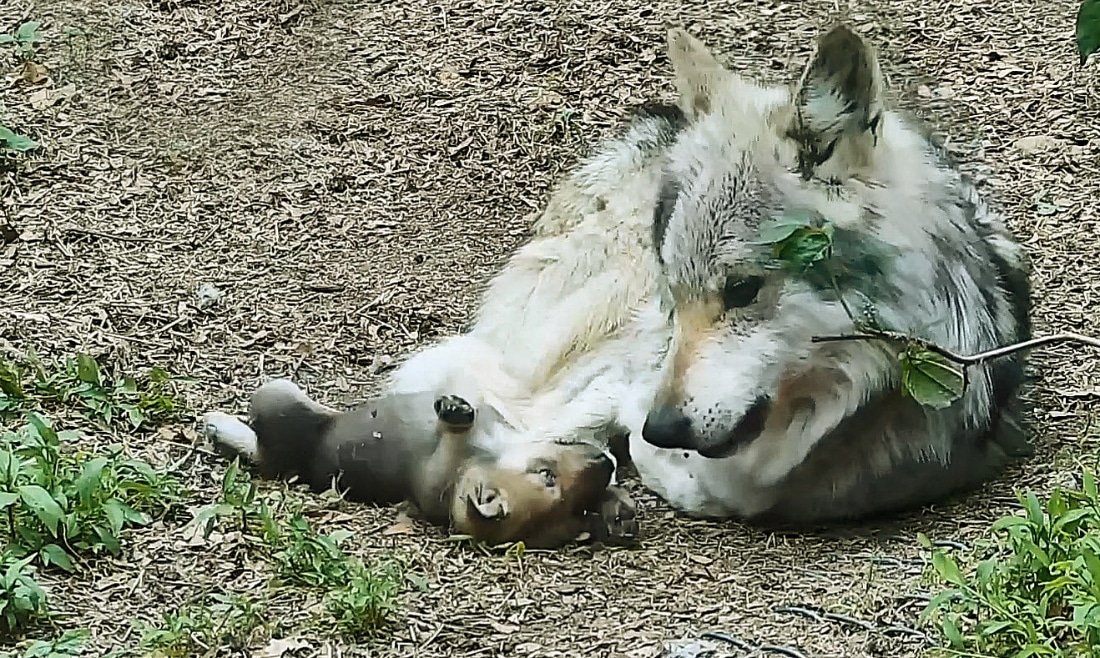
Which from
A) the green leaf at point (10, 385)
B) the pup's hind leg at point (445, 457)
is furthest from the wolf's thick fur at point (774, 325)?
the green leaf at point (10, 385)

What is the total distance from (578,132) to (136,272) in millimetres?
2163

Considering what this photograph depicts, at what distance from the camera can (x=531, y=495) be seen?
3.92 m

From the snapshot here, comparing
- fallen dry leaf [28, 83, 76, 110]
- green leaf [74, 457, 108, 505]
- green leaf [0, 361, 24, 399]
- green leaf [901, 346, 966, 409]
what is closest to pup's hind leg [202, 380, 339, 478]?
green leaf [74, 457, 108, 505]

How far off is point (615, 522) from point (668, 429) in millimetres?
395

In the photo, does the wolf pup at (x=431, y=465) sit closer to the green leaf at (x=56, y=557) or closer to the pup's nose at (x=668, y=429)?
the pup's nose at (x=668, y=429)

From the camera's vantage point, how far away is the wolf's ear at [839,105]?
3816 mm

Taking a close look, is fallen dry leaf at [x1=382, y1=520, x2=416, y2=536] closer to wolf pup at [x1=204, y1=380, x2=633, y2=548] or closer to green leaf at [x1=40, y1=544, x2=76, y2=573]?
wolf pup at [x1=204, y1=380, x2=633, y2=548]

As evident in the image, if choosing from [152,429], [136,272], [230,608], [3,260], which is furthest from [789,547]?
[3,260]

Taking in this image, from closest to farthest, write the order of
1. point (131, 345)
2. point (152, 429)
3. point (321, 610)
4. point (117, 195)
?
point (321, 610), point (152, 429), point (131, 345), point (117, 195)

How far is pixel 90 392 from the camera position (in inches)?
185

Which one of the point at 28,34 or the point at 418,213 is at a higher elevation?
the point at 28,34

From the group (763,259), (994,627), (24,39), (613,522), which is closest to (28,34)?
(24,39)

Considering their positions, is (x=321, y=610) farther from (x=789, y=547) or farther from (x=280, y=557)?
(x=789, y=547)

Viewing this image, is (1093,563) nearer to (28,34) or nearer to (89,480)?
(89,480)
